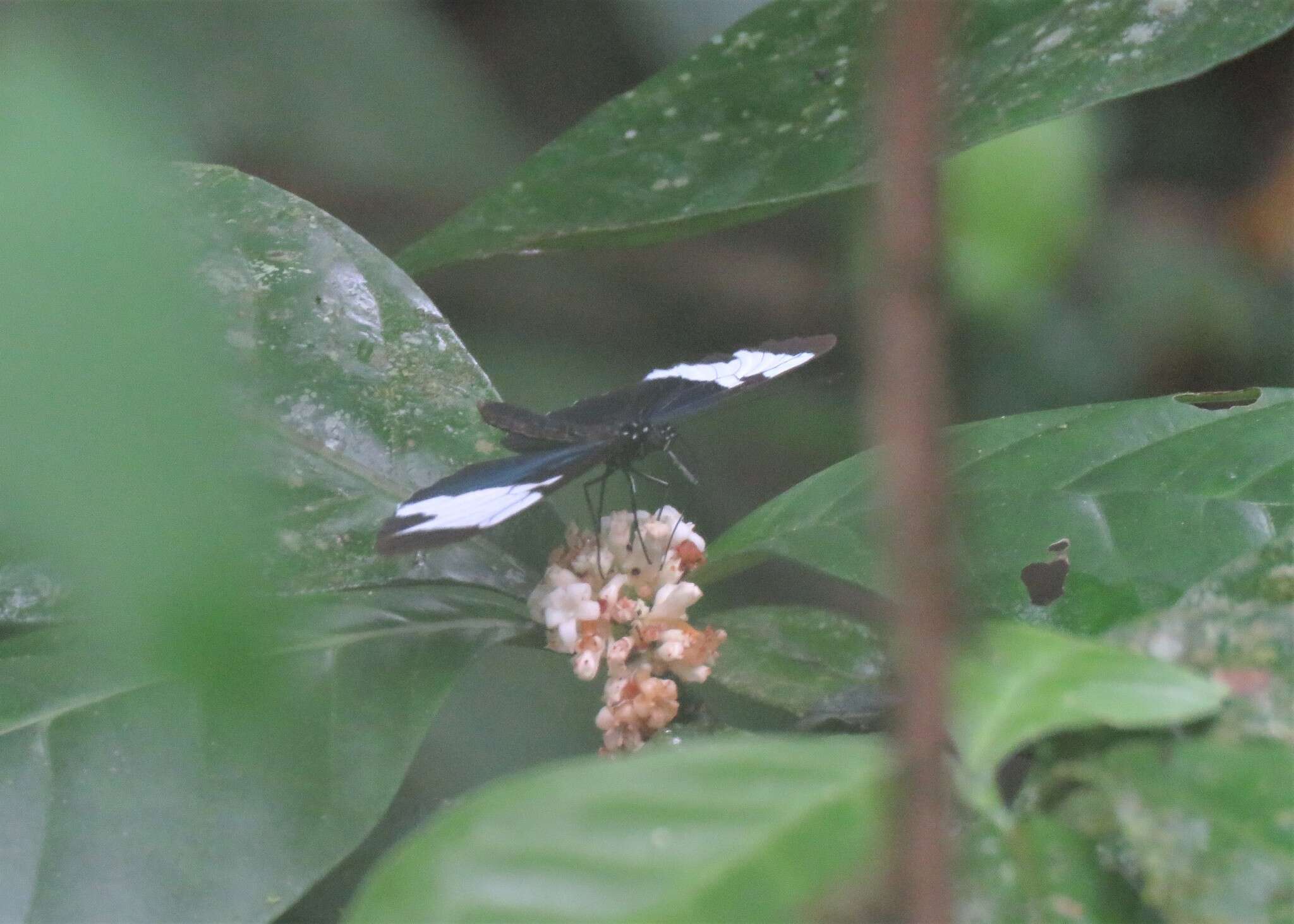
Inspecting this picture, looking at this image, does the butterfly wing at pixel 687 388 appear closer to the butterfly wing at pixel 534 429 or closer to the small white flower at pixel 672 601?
the butterfly wing at pixel 534 429

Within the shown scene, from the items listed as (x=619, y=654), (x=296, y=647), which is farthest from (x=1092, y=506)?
(x=296, y=647)

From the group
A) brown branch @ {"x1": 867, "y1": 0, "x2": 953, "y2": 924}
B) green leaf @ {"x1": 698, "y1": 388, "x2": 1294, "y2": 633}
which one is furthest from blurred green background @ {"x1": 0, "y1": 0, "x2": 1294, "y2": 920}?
green leaf @ {"x1": 698, "y1": 388, "x2": 1294, "y2": 633}

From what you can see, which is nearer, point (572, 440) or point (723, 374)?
point (572, 440)

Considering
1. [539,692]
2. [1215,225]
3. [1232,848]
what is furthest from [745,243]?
[1232,848]

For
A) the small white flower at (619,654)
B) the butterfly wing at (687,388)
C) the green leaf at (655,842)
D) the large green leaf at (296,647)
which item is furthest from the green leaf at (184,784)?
the green leaf at (655,842)

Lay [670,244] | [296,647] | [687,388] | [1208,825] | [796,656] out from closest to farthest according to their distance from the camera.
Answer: [296,647] < [1208,825] < [796,656] < [687,388] < [670,244]

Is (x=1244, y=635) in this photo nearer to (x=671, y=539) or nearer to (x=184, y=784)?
(x=671, y=539)
